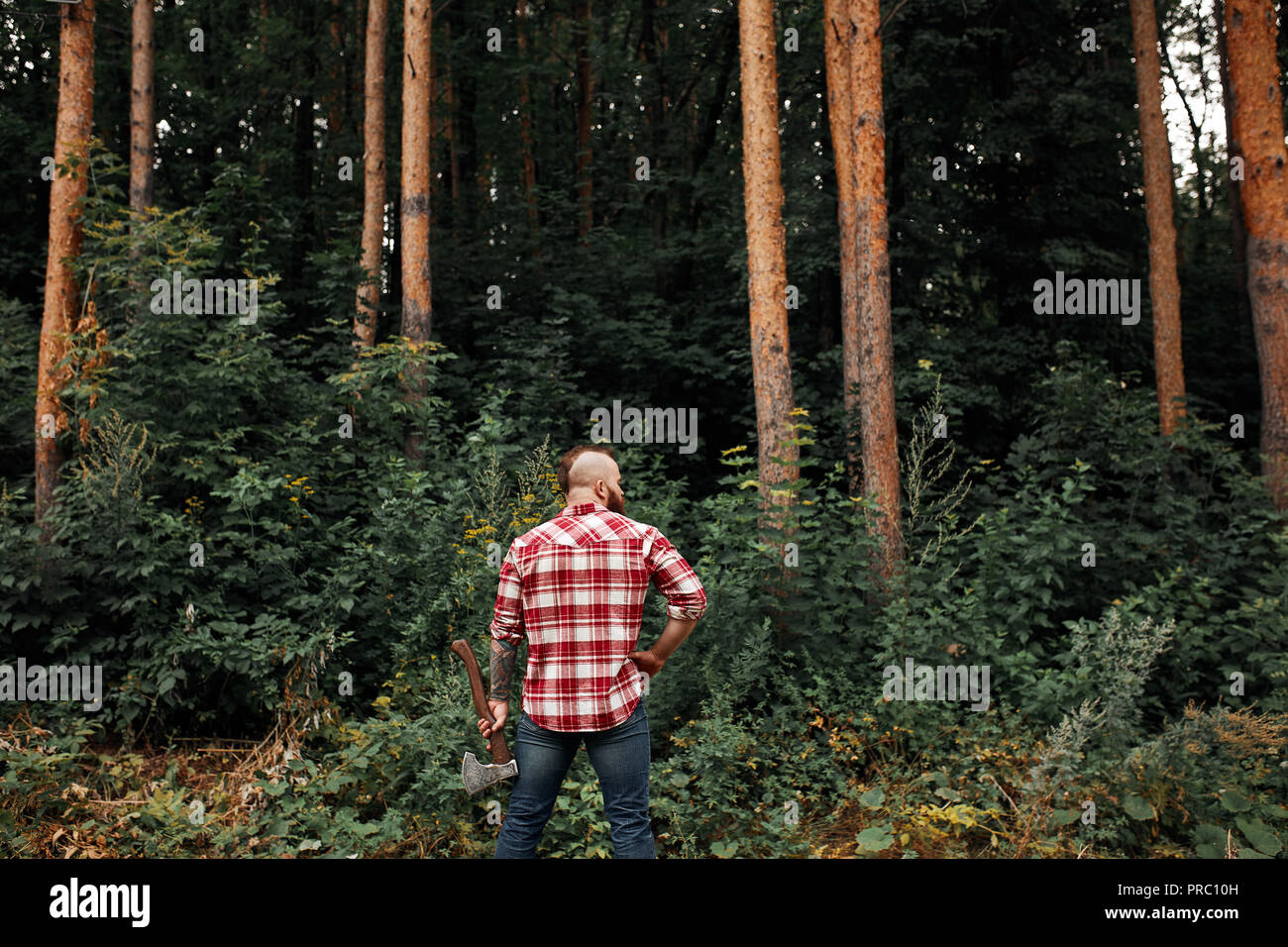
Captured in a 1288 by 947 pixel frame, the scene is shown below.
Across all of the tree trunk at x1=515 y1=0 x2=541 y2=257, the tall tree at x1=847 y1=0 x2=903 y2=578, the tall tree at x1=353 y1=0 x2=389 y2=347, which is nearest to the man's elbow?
the tall tree at x1=847 y1=0 x2=903 y2=578

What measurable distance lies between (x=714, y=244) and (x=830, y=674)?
10.7 metres

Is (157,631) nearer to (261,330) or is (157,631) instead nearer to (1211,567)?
(261,330)

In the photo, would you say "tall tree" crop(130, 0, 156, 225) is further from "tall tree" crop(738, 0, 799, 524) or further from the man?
the man

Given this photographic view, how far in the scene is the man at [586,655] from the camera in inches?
127

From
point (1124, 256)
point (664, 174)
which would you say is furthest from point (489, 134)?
point (1124, 256)

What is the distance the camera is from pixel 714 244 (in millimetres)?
15234

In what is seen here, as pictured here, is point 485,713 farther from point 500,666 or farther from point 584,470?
point 584,470

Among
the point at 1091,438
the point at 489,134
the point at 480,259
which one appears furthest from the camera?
the point at 489,134

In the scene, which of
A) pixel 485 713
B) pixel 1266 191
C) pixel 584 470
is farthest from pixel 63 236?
pixel 1266 191

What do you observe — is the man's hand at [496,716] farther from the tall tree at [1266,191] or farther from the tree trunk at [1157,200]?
the tree trunk at [1157,200]

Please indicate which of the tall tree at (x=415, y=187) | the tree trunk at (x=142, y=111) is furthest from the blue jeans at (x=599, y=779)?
the tree trunk at (x=142, y=111)

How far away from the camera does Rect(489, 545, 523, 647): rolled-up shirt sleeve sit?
132 inches
